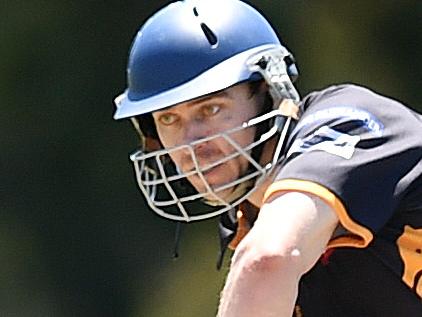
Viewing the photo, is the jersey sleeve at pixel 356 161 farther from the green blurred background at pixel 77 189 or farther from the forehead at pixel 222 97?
the green blurred background at pixel 77 189

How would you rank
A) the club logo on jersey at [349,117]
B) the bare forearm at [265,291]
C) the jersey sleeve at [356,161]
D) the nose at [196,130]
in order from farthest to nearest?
the nose at [196,130] < the club logo on jersey at [349,117] < the jersey sleeve at [356,161] < the bare forearm at [265,291]

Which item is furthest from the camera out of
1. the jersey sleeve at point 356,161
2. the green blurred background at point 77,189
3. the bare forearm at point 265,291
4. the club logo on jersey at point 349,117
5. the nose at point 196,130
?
the green blurred background at point 77,189

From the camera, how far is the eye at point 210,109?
2674 mm

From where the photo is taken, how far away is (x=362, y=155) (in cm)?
235

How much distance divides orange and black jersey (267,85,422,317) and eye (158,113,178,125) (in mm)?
258

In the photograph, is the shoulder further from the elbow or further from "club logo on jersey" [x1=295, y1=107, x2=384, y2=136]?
the elbow

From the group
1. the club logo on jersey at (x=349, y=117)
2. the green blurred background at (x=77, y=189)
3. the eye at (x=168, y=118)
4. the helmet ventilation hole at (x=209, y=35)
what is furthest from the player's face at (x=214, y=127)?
the green blurred background at (x=77, y=189)

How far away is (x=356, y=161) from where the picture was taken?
233cm

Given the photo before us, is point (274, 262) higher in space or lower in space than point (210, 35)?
lower

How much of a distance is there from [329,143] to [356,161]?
0.20ft

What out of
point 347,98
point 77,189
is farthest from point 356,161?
point 77,189

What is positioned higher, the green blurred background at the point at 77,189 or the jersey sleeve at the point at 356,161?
the jersey sleeve at the point at 356,161

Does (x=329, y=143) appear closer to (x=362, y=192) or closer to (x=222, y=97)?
(x=362, y=192)

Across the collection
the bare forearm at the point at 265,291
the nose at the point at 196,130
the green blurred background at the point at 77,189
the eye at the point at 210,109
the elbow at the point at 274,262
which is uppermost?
the eye at the point at 210,109
